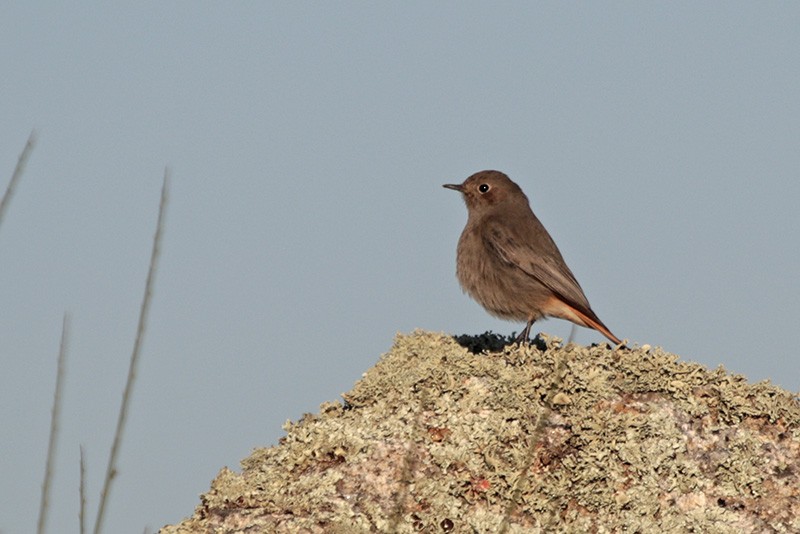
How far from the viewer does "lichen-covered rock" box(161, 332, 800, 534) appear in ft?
17.4

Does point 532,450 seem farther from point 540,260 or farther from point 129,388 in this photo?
point 540,260

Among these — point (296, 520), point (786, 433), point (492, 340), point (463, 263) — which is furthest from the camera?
point (463, 263)

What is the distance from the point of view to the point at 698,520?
534 cm

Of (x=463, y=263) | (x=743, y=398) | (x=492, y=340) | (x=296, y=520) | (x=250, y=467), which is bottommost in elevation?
(x=296, y=520)

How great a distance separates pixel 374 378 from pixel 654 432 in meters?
1.83

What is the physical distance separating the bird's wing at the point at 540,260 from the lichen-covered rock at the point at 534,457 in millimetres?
3329

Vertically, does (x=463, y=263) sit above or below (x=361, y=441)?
above

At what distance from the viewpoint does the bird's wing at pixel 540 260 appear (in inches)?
383

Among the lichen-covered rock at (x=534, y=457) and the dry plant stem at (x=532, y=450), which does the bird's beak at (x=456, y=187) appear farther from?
the dry plant stem at (x=532, y=450)

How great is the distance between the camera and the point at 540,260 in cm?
994

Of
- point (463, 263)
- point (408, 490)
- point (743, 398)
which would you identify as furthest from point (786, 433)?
point (463, 263)

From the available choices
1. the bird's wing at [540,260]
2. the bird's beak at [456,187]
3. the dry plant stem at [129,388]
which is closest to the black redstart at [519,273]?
the bird's wing at [540,260]

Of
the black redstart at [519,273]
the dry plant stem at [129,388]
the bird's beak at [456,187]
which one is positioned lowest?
the dry plant stem at [129,388]

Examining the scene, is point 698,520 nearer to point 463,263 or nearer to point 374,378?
point 374,378
